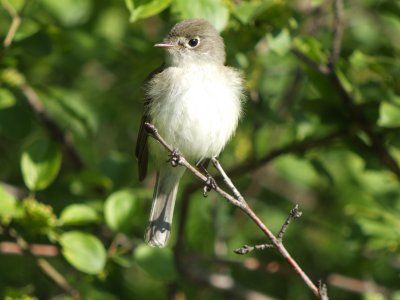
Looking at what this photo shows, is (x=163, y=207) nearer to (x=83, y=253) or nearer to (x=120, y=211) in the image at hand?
(x=120, y=211)

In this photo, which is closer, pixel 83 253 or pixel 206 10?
pixel 206 10

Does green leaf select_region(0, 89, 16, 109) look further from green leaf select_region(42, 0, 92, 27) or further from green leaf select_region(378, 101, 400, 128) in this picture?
green leaf select_region(378, 101, 400, 128)

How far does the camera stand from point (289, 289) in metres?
5.84

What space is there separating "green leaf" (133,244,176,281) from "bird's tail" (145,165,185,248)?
0.15 ft

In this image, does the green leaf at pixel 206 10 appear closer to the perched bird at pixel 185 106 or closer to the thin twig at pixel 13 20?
the perched bird at pixel 185 106

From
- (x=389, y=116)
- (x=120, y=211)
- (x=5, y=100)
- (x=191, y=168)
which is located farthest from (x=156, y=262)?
(x=389, y=116)

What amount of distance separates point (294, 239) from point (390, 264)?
0.75 meters

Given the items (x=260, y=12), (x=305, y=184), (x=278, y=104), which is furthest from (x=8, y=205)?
(x=278, y=104)

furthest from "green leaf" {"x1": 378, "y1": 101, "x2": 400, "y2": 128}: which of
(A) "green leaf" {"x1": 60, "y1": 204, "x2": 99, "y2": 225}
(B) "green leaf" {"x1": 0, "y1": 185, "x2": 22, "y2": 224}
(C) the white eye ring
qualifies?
(B) "green leaf" {"x1": 0, "y1": 185, "x2": 22, "y2": 224}

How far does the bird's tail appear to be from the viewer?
14.4 ft

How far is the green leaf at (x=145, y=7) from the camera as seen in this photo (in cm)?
374

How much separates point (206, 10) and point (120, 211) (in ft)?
3.95

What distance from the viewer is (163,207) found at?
4.73m

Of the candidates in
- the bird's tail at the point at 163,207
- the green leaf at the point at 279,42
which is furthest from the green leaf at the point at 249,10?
the bird's tail at the point at 163,207
